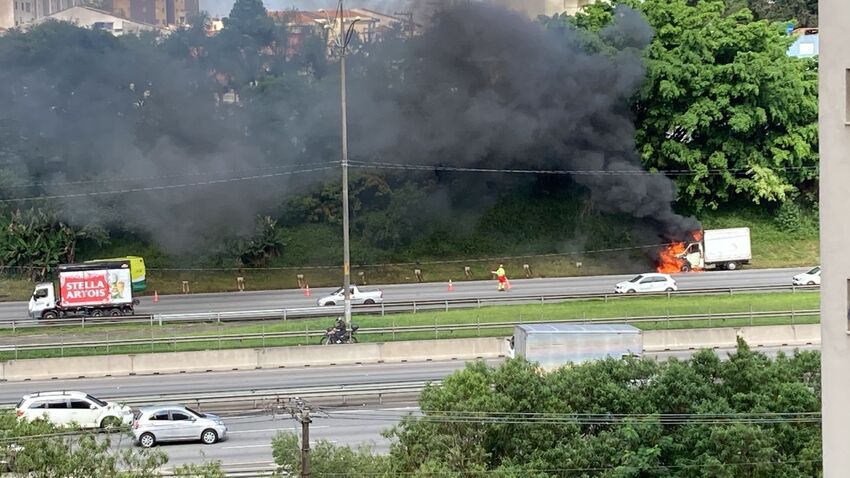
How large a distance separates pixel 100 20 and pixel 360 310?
1134 inches

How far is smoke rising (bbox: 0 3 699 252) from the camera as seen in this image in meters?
58.4

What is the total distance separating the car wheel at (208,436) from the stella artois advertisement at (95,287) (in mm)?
19911

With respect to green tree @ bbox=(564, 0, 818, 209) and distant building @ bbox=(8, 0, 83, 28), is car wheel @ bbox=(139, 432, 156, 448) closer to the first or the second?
green tree @ bbox=(564, 0, 818, 209)

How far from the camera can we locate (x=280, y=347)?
38469mm

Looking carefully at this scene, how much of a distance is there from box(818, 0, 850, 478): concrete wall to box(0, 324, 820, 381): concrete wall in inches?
979

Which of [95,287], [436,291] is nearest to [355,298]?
[436,291]

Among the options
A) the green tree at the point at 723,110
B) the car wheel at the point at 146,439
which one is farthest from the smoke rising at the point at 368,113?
the car wheel at the point at 146,439

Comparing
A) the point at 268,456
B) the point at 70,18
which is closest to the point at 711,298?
the point at 268,456

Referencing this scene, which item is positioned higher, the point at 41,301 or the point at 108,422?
the point at 41,301

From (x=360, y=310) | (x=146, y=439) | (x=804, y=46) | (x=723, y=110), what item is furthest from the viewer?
(x=804, y=46)

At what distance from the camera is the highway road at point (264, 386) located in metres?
28.8

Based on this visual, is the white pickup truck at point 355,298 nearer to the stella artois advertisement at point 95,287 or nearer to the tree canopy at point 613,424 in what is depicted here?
the stella artois advertisement at point 95,287

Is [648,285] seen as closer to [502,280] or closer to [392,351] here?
[502,280]

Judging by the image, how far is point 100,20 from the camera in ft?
220
